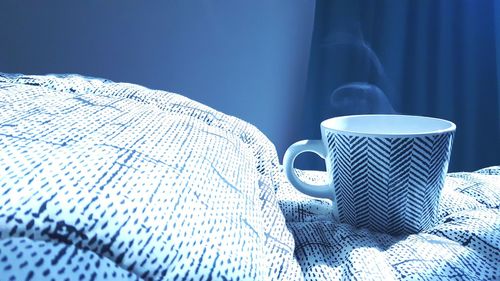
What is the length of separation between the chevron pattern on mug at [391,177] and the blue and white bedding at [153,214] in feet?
0.04

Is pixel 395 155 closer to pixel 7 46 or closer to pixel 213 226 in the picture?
pixel 213 226

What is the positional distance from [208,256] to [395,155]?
0.18m

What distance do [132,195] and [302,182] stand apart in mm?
228

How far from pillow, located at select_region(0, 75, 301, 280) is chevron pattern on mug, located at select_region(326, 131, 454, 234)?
79 mm

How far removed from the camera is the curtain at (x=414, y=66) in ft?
3.61

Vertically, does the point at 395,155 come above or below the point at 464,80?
below

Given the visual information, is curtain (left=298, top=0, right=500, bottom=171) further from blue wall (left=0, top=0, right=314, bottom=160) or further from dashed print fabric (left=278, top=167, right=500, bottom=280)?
dashed print fabric (left=278, top=167, right=500, bottom=280)

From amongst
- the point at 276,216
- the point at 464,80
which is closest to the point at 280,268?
the point at 276,216

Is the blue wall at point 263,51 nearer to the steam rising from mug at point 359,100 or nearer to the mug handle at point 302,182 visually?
the steam rising from mug at point 359,100

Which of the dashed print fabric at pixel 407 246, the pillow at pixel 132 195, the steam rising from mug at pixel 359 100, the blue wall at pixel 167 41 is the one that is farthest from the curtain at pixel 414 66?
the pillow at pixel 132 195

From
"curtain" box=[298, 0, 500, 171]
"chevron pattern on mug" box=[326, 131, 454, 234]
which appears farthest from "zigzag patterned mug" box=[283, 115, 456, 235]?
"curtain" box=[298, 0, 500, 171]

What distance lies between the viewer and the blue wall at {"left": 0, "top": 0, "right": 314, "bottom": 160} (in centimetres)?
128

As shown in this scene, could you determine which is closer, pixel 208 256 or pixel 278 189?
pixel 208 256

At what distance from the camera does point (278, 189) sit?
401 millimetres
